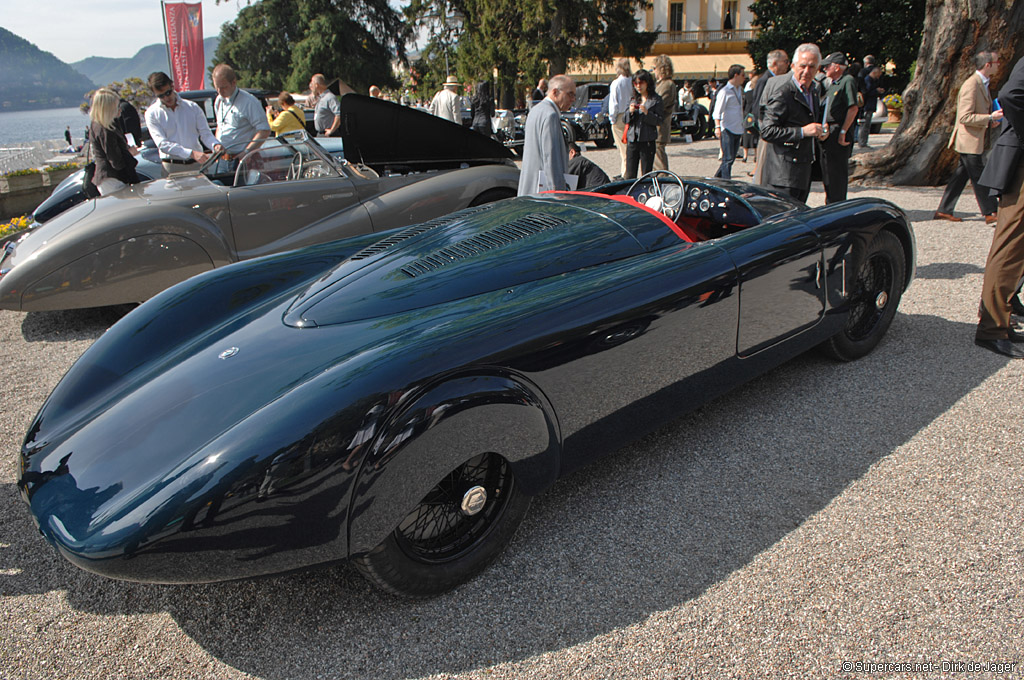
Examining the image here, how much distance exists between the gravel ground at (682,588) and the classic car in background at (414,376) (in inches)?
9.1

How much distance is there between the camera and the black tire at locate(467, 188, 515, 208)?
5.56 meters

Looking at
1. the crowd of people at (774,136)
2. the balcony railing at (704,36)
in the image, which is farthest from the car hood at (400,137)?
the balcony railing at (704,36)

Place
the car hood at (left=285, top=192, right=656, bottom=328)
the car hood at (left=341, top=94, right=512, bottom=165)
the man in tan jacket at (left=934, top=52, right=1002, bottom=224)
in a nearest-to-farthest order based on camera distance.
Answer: the car hood at (left=285, top=192, right=656, bottom=328) < the car hood at (left=341, top=94, right=512, bottom=165) < the man in tan jacket at (left=934, top=52, right=1002, bottom=224)

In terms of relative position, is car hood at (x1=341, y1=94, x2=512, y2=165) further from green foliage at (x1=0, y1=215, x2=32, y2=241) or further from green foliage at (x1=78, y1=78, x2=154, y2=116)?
green foliage at (x1=78, y1=78, x2=154, y2=116)

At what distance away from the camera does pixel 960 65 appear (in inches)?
340

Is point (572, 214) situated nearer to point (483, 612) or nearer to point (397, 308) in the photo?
point (397, 308)

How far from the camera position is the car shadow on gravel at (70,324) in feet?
15.2

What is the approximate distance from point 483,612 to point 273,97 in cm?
1238

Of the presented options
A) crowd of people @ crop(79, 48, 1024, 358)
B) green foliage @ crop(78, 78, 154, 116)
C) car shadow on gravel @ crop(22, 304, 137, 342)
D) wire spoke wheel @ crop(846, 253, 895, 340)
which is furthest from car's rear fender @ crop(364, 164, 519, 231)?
green foliage @ crop(78, 78, 154, 116)

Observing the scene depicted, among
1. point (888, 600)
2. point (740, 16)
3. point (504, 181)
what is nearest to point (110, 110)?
point (504, 181)

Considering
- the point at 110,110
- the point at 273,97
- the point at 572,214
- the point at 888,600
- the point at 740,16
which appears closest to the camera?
the point at 888,600

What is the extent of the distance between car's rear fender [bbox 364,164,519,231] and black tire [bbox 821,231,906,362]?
9.87ft

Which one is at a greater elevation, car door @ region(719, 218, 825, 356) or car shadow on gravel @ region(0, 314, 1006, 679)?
car door @ region(719, 218, 825, 356)

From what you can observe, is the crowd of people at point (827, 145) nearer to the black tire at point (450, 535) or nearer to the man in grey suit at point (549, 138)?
the man in grey suit at point (549, 138)
